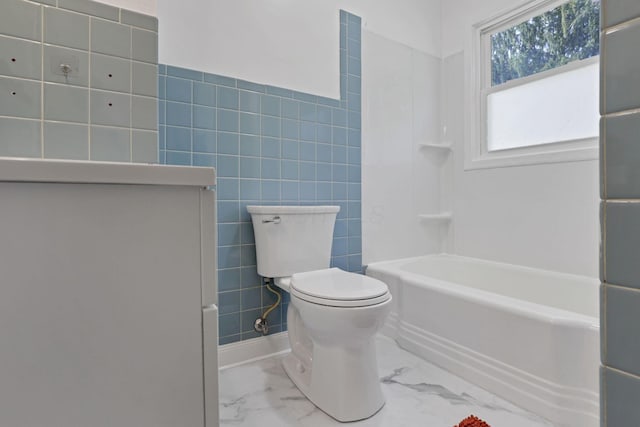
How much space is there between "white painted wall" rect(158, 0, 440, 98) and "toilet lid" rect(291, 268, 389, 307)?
1.10 metres

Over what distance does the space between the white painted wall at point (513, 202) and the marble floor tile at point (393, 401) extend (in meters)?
0.99

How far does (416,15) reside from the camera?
2486mm

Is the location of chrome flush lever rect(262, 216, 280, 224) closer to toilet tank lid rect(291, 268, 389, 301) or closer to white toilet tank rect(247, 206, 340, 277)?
white toilet tank rect(247, 206, 340, 277)

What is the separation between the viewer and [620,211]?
0.38 m

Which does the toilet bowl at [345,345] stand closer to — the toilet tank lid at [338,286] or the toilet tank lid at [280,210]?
the toilet tank lid at [338,286]

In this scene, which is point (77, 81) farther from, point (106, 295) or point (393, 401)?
point (393, 401)

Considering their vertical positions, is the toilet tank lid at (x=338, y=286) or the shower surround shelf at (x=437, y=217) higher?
the shower surround shelf at (x=437, y=217)

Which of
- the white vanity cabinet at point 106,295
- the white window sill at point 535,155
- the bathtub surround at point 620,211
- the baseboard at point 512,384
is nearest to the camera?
the bathtub surround at point 620,211

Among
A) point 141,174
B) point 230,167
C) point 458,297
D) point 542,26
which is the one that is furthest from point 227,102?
point 542,26

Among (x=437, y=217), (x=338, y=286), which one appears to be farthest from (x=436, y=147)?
(x=338, y=286)

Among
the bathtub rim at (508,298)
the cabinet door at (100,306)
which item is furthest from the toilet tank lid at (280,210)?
the cabinet door at (100,306)

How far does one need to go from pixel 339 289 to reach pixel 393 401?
519mm

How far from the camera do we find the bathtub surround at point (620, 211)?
14.4 inches

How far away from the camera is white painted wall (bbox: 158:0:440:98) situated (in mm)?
1607
